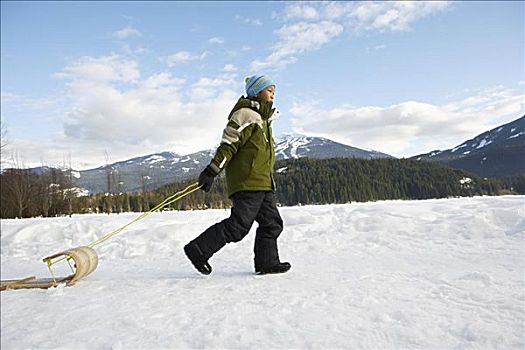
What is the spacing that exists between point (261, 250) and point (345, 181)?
97069 millimetres

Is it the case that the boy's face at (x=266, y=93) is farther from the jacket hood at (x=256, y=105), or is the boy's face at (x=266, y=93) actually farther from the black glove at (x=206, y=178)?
the black glove at (x=206, y=178)

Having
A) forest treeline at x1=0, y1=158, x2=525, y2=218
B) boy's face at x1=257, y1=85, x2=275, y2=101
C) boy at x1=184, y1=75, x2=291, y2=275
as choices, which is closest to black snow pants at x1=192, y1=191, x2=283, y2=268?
boy at x1=184, y1=75, x2=291, y2=275

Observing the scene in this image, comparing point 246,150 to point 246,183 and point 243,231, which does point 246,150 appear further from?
point 243,231

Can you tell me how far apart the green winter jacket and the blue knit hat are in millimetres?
132

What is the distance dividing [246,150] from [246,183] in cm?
31

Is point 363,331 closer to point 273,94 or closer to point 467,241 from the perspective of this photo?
point 273,94

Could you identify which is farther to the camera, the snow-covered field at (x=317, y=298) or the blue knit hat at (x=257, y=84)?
the blue knit hat at (x=257, y=84)

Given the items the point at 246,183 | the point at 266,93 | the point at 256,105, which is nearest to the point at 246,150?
the point at 246,183

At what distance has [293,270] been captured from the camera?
356 cm

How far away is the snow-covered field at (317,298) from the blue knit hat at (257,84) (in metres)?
1.74

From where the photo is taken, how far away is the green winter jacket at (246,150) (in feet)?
11.5

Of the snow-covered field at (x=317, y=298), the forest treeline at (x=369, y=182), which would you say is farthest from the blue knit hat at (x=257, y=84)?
the forest treeline at (x=369, y=182)

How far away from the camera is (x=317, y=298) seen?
2.50 m

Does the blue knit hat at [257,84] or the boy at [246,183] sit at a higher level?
the blue knit hat at [257,84]
